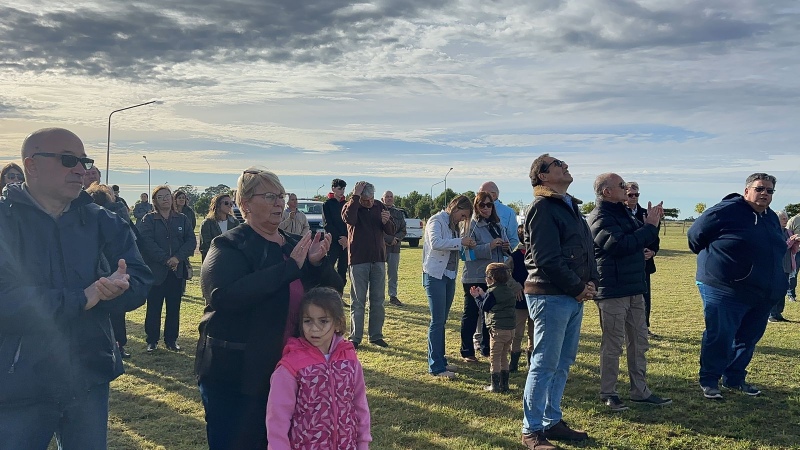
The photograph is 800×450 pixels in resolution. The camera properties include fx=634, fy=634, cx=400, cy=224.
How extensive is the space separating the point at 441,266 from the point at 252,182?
413 centimetres

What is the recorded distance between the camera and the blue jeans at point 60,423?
8.55 ft

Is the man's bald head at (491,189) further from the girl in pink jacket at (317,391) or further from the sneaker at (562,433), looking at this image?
the girl in pink jacket at (317,391)

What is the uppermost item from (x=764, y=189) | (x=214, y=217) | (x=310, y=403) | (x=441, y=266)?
(x=764, y=189)

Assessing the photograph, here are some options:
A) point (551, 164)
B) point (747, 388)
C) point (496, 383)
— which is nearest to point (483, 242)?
point (496, 383)

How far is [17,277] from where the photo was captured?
2609mm

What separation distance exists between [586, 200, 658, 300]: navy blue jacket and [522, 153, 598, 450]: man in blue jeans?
2.61ft

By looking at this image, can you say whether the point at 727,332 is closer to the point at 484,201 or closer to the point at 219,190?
the point at 484,201

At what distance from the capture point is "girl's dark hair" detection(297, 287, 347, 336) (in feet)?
9.55

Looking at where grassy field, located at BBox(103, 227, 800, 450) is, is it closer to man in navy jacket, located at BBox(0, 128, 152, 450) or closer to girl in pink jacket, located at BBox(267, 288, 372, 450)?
girl in pink jacket, located at BBox(267, 288, 372, 450)

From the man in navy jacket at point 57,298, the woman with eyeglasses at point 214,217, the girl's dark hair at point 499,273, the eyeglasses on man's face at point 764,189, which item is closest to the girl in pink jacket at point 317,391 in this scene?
the man in navy jacket at point 57,298

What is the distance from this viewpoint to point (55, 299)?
2576 millimetres

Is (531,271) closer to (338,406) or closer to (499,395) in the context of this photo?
(499,395)

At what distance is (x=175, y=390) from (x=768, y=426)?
5532 millimetres

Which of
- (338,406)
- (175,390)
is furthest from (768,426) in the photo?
(175,390)
